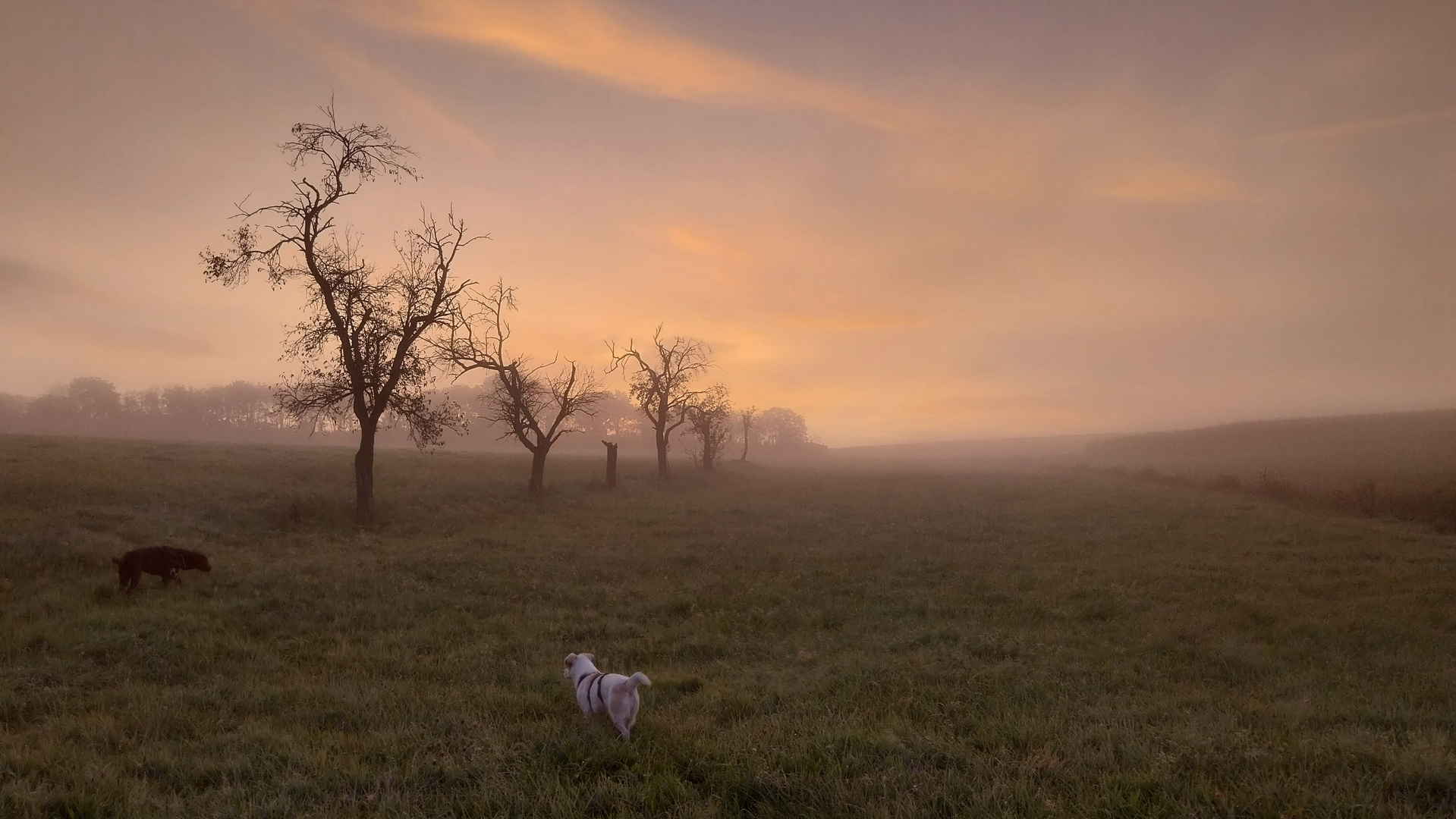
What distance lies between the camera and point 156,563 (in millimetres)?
12688

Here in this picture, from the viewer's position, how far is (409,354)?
23969 millimetres

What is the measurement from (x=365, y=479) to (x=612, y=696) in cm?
1979

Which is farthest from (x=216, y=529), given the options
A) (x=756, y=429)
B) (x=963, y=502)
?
(x=756, y=429)

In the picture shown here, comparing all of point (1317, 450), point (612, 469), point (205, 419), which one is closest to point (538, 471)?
point (612, 469)

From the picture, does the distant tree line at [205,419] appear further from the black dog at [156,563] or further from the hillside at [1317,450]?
the black dog at [156,563]

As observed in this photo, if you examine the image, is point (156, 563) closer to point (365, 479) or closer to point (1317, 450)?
point (365, 479)

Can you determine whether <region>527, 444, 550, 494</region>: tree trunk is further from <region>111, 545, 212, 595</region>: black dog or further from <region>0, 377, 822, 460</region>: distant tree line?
<region>0, 377, 822, 460</region>: distant tree line

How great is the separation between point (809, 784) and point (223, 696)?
25.0ft

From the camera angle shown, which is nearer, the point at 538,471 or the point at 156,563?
the point at 156,563

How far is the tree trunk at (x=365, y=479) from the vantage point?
22250mm

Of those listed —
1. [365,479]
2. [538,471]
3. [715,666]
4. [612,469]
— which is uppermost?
[365,479]

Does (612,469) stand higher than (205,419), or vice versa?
(205,419)

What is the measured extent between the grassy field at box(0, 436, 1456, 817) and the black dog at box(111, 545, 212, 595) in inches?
13.0

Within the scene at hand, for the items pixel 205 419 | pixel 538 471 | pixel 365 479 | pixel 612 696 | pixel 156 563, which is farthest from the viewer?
pixel 205 419
